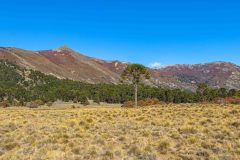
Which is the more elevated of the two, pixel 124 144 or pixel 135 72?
pixel 135 72

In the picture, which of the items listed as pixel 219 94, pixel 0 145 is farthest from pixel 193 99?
pixel 0 145

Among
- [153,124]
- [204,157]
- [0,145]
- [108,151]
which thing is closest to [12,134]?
[0,145]

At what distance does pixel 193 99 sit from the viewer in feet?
547

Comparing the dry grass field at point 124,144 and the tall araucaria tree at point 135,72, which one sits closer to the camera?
the dry grass field at point 124,144

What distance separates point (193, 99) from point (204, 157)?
156 metres

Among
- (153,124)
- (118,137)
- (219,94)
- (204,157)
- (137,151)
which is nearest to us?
(204,157)

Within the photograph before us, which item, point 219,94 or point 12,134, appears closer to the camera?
point 12,134

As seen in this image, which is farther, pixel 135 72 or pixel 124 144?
pixel 135 72

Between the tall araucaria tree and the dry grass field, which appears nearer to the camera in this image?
the dry grass field

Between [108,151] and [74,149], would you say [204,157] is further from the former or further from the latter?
[74,149]

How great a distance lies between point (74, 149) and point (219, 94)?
14974cm

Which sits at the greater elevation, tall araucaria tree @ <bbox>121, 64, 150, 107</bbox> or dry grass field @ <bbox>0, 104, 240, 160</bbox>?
tall araucaria tree @ <bbox>121, 64, 150, 107</bbox>

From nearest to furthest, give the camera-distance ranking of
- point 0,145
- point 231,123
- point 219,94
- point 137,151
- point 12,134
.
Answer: point 137,151 < point 0,145 < point 12,134 < point 231,123 < point 219,94

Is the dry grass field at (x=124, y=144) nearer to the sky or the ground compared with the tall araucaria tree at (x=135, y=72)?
nearer to the ground
